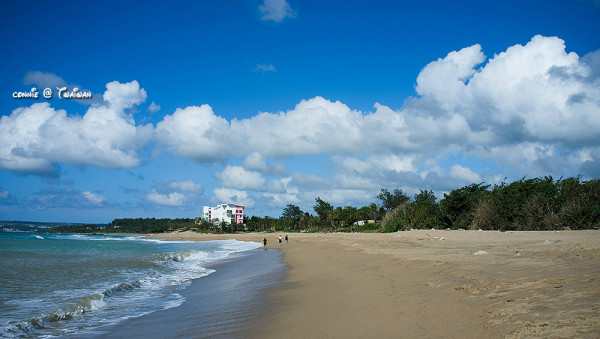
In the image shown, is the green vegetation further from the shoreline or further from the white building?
the white building

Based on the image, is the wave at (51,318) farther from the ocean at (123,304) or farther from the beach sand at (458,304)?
the beach sand at (458,304)

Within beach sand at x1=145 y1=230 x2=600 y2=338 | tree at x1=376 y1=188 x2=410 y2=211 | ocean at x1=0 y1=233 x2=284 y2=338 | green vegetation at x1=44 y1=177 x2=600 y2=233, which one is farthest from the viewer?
tree at x1=376 y1=188 x2=410 y2=211

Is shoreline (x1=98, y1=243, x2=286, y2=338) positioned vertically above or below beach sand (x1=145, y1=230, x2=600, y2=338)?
below

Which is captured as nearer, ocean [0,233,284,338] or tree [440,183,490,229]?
ocean [0,233,284,338]

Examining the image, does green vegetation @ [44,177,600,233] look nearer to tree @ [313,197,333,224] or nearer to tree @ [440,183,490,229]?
tree @ [440,183,490,229]

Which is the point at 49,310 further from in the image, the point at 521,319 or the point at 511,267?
the point at 511,267

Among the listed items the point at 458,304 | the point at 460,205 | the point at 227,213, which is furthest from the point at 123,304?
the point at 227,213

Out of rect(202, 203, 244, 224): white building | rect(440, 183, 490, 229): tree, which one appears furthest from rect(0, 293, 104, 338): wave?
rect(202, 203, 244, 224): white building

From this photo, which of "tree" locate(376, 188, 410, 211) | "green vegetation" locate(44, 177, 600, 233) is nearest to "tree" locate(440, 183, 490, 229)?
"green vegetation" locate(44, 177, 600, 233)

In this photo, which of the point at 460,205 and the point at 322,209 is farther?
the point at 322,209

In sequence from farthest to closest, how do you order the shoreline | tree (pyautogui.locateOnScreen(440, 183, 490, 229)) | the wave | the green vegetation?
tree (pyautogui.locateOnScreen(440, 183, 490, 229))
the green vegetation
the wave
the shoreline

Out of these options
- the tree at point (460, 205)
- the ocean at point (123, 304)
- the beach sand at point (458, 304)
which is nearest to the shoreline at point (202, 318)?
the ocean at point (123, 304)

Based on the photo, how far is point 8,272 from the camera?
17.5 meters

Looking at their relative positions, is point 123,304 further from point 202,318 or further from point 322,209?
point 322,209
